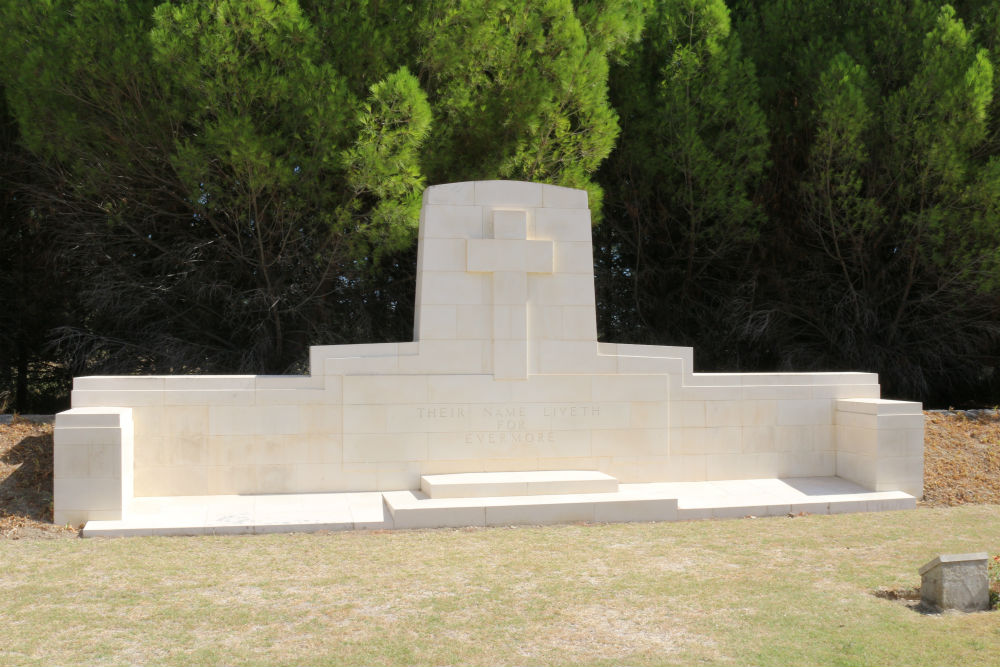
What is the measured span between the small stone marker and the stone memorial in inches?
133

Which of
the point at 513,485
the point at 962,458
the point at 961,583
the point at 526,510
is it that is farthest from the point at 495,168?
the point at 961,583

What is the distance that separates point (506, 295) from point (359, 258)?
12.4 feet

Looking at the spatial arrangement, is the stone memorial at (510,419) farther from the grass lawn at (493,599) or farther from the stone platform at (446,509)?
the grass lawn at (493,599)

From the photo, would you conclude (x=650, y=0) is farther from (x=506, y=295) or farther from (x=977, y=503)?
(x=977, y=503)

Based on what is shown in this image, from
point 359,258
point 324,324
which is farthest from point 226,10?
point 324,324

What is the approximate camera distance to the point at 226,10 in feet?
37.1

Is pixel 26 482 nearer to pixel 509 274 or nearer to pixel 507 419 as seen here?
pixel 507 419

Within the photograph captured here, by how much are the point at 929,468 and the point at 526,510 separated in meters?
5.62

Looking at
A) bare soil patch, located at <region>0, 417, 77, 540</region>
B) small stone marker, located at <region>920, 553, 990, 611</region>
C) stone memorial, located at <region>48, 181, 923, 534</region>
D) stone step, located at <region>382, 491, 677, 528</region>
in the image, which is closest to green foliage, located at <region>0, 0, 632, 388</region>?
stone memorial, located at <region>48, 181, 923, 534</region>

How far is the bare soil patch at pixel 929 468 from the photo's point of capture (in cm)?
837

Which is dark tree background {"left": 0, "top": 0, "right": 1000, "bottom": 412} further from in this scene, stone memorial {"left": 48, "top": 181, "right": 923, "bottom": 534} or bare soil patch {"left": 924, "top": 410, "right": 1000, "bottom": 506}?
stone memorial {"left": 48, "top": 181, "right": 923, "bottom": 534}

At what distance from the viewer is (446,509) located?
27.7 ft

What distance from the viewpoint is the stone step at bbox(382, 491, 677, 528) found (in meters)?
8.41

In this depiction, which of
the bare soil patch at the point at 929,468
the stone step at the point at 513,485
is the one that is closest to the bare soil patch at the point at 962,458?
the bare soil patch at the point at 929,468
